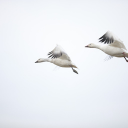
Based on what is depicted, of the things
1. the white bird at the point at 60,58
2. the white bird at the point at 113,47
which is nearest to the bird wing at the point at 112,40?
the white bird at the point at 113,47

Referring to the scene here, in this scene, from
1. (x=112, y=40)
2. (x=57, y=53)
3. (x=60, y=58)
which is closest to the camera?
(x=112, y=40)

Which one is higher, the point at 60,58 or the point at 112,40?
the point at 112,40

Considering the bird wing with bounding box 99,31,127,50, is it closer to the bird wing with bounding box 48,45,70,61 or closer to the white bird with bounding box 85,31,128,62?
the white bird with bounding box 85,31,128,62

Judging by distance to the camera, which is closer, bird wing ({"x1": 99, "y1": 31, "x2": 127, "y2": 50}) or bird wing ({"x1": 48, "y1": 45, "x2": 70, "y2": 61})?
bird wing ({"x1": 99, "y1": 31, "x2": 127, "y2": 50})

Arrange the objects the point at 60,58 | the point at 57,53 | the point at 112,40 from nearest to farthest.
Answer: the point at 112,40 < the point at 57,53 < the point at 60,58

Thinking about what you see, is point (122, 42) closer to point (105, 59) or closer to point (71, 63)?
point (105, 59)

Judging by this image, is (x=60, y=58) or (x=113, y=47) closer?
(x=113, y=47)

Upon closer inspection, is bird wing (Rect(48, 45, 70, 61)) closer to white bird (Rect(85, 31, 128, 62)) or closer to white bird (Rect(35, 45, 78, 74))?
white bird (Rect(35, 45, 78, 74))

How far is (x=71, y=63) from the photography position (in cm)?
2442

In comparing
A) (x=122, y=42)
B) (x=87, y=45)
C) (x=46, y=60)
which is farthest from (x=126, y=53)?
(x=46, y=60)

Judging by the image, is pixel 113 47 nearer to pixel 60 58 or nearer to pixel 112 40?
pixel 112 40

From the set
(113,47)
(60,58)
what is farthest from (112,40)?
(60,58)

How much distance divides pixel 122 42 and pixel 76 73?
430 cm

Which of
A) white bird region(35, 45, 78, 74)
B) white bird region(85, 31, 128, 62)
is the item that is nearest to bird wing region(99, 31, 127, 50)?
white bird region(85, 31, 128, 62)
